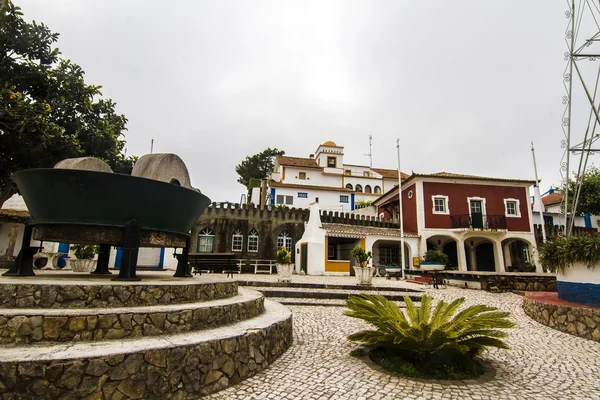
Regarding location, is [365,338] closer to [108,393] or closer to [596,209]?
[108,393]

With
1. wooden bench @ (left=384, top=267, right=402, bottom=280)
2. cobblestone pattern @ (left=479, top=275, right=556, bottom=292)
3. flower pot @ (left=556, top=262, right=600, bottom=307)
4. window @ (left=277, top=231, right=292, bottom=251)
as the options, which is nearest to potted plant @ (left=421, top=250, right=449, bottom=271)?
cobblestone pattern @ (left=479, top=275, right=556, bottom=292)

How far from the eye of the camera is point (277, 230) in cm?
2352

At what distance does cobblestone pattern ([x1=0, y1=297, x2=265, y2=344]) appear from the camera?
2.83m

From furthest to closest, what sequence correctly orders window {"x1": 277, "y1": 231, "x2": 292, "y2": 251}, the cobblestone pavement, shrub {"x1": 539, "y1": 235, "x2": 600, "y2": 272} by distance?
window {"x1": 277, "y1": 231, "x2": 292, "y2": 251}
shrub {"x1": 539, "y1": 235, "x2": 600, "y2": 272}
the cobblestone pavement

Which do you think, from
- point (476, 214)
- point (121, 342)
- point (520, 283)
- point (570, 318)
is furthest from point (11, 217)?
point (476, 214)

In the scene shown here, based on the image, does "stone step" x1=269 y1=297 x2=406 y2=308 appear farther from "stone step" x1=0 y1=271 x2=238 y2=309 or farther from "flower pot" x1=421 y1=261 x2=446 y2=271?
"stone step" x1=0 y1=271 x2=238 y2=309

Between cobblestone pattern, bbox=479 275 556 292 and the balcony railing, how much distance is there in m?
9.63

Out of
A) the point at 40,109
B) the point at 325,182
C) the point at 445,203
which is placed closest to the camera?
the point at 40,109

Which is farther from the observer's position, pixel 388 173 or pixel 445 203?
pixel 388 173

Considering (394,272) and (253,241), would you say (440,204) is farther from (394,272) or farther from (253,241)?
(253,241)

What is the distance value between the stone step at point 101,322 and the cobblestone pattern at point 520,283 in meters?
11.7

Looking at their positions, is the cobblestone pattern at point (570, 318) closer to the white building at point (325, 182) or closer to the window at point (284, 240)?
the window at point (284, 240)

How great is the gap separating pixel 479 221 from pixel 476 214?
531 millimetres

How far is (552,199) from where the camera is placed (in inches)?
1362
